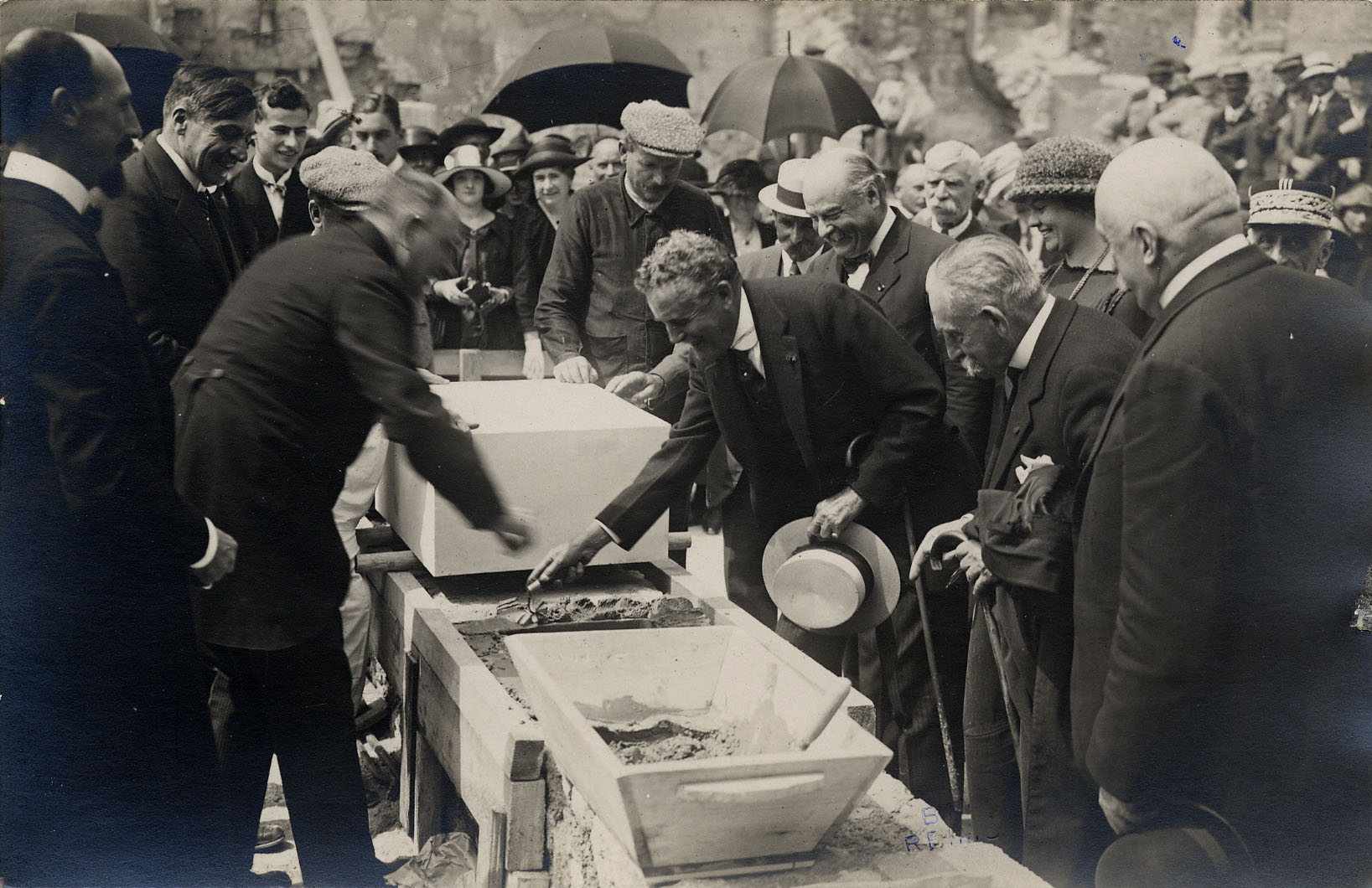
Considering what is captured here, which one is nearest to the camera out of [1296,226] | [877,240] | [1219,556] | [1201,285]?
[1219,556]

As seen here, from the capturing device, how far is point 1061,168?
147 inches


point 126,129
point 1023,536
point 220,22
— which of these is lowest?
point 1023,536

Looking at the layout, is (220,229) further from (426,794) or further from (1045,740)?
(1045,740)

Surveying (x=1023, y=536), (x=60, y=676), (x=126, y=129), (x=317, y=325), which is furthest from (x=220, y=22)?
(x=1023, y=536)

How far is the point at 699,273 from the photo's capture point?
3.58 meters

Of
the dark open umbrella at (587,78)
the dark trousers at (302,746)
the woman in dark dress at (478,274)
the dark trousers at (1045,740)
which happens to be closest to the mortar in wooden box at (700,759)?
the dark trousers at (1045,740)

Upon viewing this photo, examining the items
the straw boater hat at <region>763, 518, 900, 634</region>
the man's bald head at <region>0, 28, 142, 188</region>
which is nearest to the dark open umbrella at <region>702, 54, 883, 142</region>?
the straw boater hat at <region>763, 518, 900, 634</region>

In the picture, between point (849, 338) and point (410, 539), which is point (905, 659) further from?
point (410, 539)

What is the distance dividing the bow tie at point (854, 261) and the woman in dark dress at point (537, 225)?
158 centimetres

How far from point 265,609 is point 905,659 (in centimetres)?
198

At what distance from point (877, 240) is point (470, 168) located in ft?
9.27

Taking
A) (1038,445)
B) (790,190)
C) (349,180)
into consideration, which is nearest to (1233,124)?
(790,190)

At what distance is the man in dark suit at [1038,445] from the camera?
3.04 metres

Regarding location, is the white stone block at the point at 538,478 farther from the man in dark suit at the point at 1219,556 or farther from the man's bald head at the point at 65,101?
the man in dark suit at the point at 1219,556
